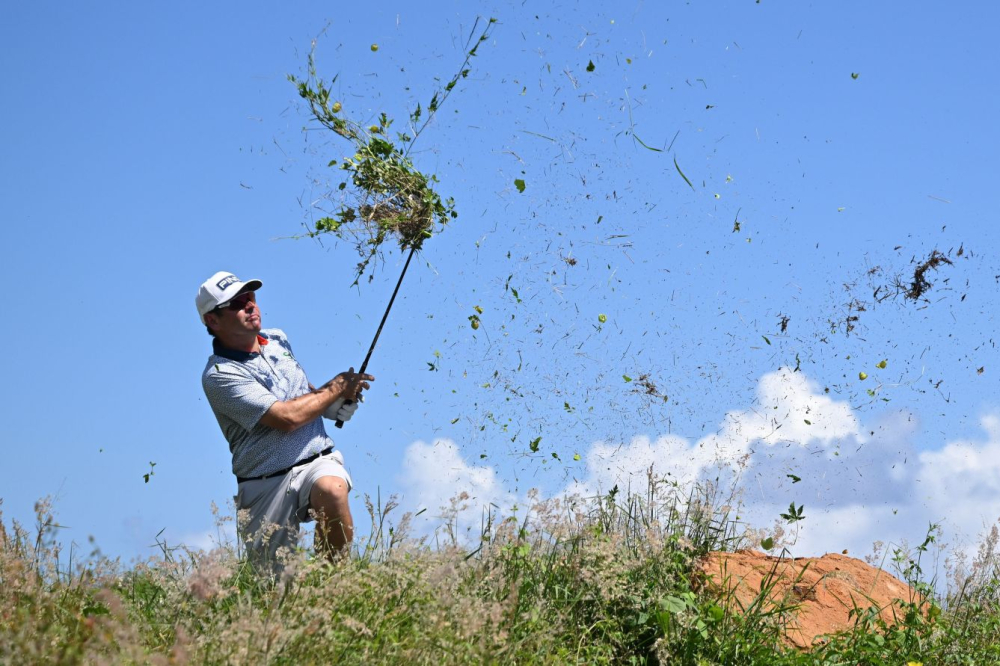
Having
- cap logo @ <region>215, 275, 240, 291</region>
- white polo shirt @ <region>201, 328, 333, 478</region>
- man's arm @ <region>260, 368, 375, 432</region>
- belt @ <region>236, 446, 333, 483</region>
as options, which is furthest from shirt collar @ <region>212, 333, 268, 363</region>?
belt @ <region>236, 446, 333, 483</region>

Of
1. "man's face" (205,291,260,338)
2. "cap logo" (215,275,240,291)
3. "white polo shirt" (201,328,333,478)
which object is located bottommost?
"white polo shirt" (201,328,333,478)

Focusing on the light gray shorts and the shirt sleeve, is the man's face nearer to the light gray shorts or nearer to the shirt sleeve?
the shirt sleeve

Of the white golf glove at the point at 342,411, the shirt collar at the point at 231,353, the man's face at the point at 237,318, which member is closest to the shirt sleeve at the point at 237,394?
the shirt collar at the point at 231,353

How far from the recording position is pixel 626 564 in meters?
4.64

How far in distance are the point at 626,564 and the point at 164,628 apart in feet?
7.01

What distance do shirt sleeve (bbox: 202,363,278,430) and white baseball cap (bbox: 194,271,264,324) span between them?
1.34 feet

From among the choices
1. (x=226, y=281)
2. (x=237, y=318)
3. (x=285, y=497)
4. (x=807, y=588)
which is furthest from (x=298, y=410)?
(x=807, y=588)

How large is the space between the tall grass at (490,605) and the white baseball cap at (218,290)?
1479 millimetres

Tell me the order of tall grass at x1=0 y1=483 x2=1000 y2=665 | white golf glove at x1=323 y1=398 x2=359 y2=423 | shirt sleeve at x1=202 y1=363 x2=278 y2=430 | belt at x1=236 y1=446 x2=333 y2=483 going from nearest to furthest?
tall grass at x1=0 y1=483 x2=1000 y2=665
shirt sleeve at x1=202 y1=363 x2=278 y2=430
belt at x1=236 y1=446 x2=333 y2=483
white golf glove at x1=323 y1=398 x2=359 y2=423

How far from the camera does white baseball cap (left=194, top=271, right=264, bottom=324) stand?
5.71 meters

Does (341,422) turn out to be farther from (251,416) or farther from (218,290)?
(218,290)

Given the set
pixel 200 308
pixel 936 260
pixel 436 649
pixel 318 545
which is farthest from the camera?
pixel 936 260

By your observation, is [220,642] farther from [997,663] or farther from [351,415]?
[997,663]

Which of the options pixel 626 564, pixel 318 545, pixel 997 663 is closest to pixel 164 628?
pixel 318 545
